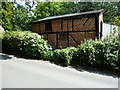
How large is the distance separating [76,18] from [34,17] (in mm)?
10739

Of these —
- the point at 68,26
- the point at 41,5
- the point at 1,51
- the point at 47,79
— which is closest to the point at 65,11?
the point at 41,5

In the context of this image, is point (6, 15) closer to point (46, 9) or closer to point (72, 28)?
point (46, 9)

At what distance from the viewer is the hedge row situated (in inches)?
251

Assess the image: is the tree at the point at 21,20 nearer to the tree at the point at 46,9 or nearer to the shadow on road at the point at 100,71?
the tree at the point at 46,9

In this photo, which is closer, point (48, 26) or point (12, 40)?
point (12, 40)

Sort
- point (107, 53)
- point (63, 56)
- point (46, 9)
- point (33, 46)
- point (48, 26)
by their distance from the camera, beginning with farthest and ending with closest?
point (46, 9)
point (48, 26)
point (33, 46)
point (63, 56)
point (107, 53)

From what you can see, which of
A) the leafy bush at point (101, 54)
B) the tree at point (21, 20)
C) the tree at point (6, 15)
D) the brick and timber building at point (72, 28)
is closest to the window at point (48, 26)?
the brick and timber building at point (72, 28)

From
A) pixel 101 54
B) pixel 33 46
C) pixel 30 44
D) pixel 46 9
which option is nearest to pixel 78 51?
pixel 101 54

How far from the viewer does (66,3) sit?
23.6 m

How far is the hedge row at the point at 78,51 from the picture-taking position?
638 cm

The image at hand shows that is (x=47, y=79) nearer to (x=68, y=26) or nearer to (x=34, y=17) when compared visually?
(x=68, y=26)

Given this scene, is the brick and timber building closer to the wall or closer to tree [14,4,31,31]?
the wall

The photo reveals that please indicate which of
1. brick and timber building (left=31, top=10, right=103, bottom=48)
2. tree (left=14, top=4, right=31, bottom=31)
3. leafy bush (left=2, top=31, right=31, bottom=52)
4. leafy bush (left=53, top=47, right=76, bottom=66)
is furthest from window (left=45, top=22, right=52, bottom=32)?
leafy bush (left=53, top=47, right=76, bottom=66)

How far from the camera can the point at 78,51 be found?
7.31 metres
